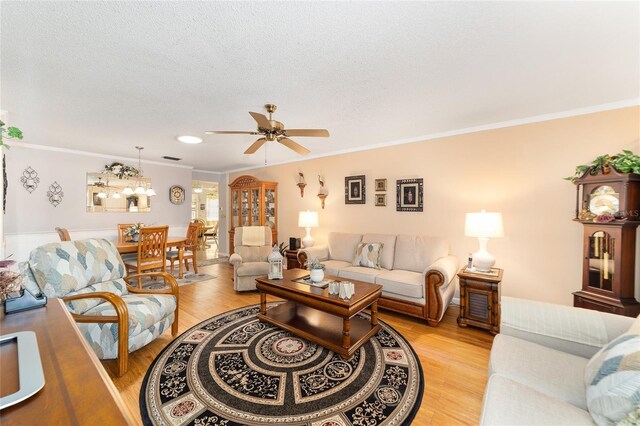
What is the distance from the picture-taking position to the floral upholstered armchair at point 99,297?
1.91 m

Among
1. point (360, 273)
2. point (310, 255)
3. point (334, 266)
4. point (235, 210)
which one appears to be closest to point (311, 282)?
point (360, 273)

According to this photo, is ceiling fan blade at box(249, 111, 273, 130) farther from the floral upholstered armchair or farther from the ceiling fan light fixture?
the ceiling fan light fixture

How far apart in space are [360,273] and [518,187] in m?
2.12

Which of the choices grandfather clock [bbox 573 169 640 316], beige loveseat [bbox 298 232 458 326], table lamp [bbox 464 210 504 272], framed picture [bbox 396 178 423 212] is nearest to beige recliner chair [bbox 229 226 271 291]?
beige loveseat [bbox 298 232 458 326]

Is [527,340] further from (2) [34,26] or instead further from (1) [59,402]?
(2) [34,26]

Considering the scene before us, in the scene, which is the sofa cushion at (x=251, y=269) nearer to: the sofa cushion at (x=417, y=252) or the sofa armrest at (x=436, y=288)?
the sofa cushion at (x=417, y=252)

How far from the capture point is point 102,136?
365 cm

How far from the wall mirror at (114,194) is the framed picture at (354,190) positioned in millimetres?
3593

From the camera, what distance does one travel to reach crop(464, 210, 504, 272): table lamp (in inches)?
108

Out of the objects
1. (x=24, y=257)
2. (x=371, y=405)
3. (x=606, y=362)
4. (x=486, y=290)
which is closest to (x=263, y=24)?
(x=606, y=362)

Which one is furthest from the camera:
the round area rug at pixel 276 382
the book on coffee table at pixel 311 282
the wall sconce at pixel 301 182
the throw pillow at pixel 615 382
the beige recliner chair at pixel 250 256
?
the wall sconce at pixel 301 182

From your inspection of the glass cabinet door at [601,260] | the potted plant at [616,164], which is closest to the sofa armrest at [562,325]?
the glass cabinet door at [601,260]

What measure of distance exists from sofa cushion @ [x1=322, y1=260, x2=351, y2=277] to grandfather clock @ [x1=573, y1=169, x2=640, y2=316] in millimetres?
2459

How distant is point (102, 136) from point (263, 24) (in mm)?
3563
